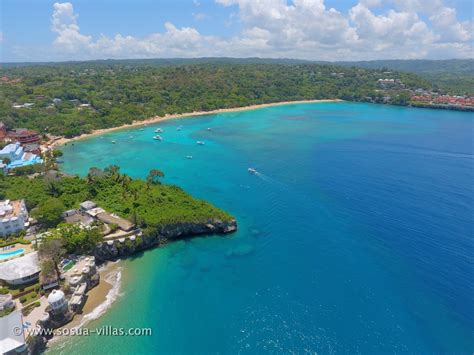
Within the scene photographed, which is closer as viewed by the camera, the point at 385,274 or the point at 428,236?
the point at 385,274

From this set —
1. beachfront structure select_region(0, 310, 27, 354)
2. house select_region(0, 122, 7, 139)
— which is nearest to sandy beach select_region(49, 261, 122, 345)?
beachfront structure select_region(0, 310, 27, 354)

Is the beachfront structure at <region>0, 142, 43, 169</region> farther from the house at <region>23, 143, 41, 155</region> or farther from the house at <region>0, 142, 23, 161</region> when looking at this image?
the house at <region>23, 143, 41, 155</region>

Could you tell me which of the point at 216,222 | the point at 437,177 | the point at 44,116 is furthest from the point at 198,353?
the point at 44,116

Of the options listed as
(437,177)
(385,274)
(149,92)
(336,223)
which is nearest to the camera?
(385,274)

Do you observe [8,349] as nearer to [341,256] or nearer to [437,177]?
[341,256]

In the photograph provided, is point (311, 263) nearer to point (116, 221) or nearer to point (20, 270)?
point (116, 221)

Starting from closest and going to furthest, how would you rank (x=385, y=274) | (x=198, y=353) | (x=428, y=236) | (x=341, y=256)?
(x=198, y=353)
(x=385, y=274)
(x=341, y=256)
(x=428, y=236)
